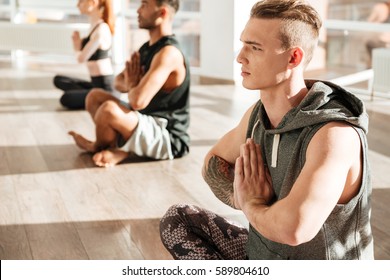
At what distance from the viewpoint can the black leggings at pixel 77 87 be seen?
4.50 meters

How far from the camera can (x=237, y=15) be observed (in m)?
5.80

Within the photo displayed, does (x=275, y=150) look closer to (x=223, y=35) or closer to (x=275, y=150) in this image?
(x=275, y=150)

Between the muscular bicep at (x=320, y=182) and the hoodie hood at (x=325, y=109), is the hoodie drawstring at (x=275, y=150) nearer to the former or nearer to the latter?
the hoodie hood at (x=325, y=109)

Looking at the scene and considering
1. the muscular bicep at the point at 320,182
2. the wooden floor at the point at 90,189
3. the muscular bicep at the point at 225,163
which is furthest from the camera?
the wooden floor at the point at 90,189

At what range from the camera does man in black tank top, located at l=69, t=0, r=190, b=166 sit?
3.24m

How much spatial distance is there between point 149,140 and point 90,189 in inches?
18.9

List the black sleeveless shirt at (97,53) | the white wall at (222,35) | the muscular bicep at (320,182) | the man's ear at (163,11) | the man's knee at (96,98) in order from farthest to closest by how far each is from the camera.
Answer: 1. the white wall at (222,35)
2. the black sleeveless shirt at (97,53)
3. the man's knee at (96,98)
4. the man's ear at (163,11)
5. the muscular bicep at (320,182)

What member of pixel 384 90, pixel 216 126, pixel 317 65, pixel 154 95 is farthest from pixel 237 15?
pixel 154 95

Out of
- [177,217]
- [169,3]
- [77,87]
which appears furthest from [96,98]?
[177,217]

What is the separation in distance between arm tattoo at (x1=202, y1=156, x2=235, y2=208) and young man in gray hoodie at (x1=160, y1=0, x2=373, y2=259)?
0.55ft

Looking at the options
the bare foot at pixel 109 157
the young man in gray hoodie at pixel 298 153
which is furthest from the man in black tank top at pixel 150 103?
the young man in gray hoodie at pixel 298 153

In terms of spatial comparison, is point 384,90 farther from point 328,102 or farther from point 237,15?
point 328,102

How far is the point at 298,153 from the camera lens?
143 centimetres

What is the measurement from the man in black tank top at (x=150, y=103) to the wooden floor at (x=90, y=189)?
82mm
